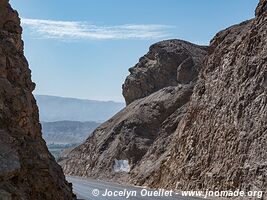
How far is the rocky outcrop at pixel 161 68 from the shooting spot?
62000 mm

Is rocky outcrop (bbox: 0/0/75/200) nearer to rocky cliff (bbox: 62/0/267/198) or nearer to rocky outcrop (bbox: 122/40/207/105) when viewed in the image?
rocky cliff (bbox: 62/0/267/198)

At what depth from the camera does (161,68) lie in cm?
6462

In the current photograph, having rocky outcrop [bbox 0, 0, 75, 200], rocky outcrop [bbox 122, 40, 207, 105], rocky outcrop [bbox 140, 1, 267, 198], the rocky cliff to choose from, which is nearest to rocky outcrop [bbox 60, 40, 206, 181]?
rocky outcrop [bbox 122, 40, 207, 105]

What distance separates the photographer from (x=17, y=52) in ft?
55.8

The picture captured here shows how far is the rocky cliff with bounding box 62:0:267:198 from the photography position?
26.7 metres

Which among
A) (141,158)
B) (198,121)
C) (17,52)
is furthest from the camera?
(141,158)

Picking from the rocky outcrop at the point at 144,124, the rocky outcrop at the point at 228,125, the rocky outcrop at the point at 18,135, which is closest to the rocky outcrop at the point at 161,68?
the rocky outcrop at the point at 144,124

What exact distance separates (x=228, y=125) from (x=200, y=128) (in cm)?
462

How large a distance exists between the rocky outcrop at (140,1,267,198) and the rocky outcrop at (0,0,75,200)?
12.0 meters

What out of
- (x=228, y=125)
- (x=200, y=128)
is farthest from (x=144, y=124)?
(x=228, y=125)

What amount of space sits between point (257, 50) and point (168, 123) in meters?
20.8

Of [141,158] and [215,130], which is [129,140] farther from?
[215,130]

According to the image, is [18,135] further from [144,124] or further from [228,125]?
[144,124]

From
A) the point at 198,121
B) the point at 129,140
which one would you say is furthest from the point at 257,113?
the point at 129,140
